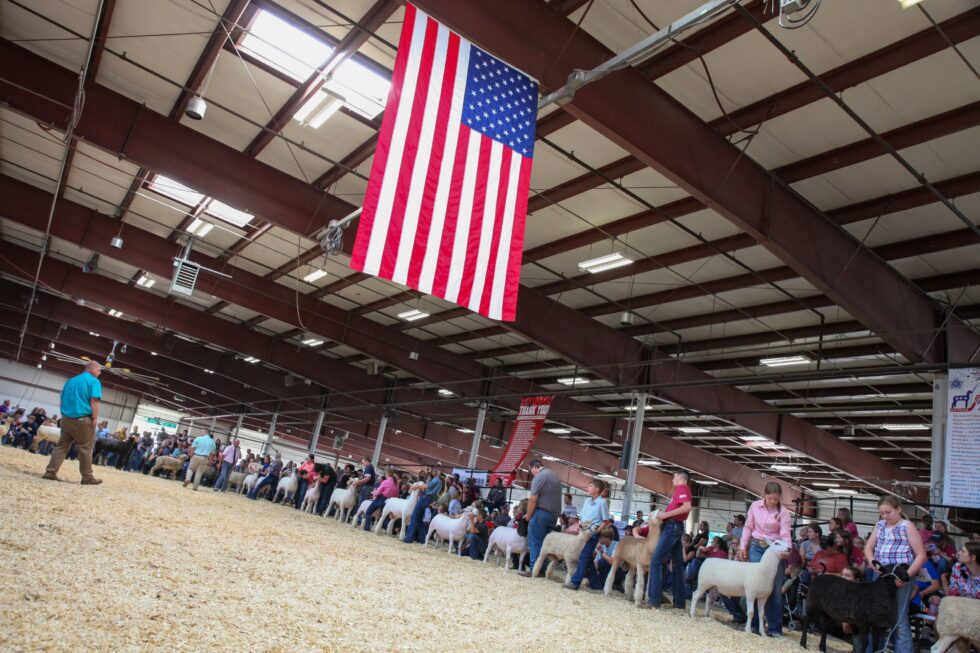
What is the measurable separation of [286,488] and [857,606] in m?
15.4

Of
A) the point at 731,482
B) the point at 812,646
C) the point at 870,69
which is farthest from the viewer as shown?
the point at 731,482

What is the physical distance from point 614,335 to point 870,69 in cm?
989

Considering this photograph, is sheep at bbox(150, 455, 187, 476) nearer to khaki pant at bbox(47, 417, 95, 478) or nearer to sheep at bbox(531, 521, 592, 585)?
khaki pant at bbox(47, 417, 95, 478)

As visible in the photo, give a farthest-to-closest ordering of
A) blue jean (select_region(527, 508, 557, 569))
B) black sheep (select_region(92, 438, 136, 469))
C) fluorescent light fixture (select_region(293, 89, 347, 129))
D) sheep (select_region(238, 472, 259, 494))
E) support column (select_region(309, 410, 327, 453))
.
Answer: support column (select_region(309, 410, 327, 453))
sheep (select_region(238, 472, 259, 494))
black sheep (select_region(92, 438, 136, 469))
fluorescent light fixture (select_region(293, 89, 347, 129))
blue jean (select_region(527, 508, 557, 569))

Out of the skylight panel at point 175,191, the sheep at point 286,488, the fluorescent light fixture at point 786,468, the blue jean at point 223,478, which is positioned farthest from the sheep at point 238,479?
the fluorescent light fixture at point 786,468

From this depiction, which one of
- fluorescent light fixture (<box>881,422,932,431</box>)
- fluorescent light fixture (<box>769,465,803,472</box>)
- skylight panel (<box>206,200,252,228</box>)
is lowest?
fluorescent light fixture (<box>769,465,803,472</box>)

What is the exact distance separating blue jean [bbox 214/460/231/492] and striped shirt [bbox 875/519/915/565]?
56.3 ft

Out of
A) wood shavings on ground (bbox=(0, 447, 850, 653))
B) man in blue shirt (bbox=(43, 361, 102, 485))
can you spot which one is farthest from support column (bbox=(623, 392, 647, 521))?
man in blue shirt (bbox=(43, 361, 102, 485))

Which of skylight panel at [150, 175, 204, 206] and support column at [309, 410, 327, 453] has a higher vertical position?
skylight panel at [150, 175, 204, 206]

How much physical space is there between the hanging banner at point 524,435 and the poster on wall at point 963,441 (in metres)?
8.79

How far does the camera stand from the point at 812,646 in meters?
6.48

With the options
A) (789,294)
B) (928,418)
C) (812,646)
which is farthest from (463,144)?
(928,418)

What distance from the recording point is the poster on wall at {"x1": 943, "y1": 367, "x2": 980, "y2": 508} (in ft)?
31.3

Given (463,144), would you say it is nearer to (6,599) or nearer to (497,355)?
(6,599)
